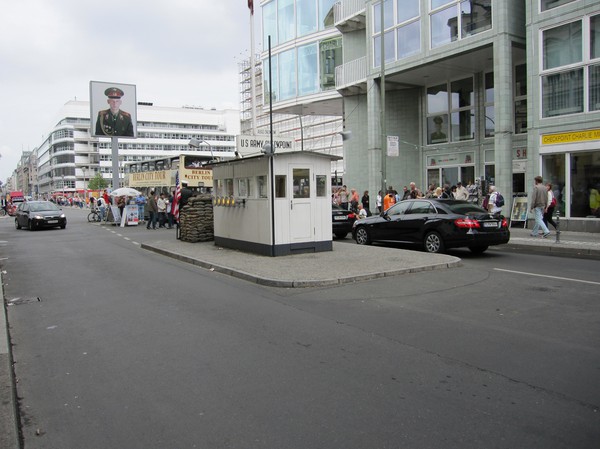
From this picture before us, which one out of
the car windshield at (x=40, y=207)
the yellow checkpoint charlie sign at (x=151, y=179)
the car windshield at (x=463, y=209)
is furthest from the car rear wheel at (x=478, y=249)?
the car windshield at (x=40, y=207)

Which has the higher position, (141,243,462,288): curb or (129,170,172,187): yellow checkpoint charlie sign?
(129,170,172,187): yellow checkpoint charlie sign

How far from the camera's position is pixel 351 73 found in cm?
2711

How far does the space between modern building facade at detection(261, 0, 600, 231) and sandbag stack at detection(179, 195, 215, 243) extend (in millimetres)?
5154

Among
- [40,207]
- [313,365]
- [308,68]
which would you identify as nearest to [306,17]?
[308,68]

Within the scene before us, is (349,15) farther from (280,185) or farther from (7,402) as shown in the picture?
(7,402)

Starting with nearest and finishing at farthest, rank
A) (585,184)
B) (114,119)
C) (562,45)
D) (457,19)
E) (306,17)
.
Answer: (585,184), (562,45), (457,19), (306,17), (114,119)

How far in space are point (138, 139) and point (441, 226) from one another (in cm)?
10849

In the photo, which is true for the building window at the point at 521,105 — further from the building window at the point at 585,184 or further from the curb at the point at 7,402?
the curb at the point at 7,402

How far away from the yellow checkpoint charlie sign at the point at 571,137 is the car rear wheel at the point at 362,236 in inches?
304

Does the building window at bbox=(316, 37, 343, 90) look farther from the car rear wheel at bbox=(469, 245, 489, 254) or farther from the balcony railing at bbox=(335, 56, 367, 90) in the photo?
the car rear wheel at bbox=(469, 245, 489, 254)

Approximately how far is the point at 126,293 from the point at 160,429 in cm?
538

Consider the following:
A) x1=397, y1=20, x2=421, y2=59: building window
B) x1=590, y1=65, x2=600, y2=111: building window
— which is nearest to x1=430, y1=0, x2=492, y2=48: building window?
x1=397, y1=20, x2=421, y2=59: building window

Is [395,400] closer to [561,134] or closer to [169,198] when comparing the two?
[561,134]

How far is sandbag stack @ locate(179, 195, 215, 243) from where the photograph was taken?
53.9 feet
